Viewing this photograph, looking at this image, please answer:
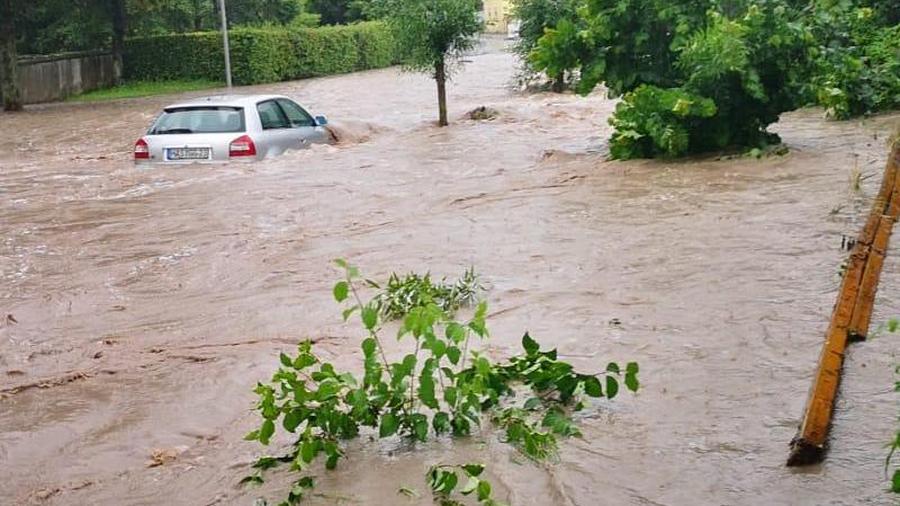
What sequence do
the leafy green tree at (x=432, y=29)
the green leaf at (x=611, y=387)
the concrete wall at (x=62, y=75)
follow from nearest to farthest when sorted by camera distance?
the green leaf at (x=611, y=387), the leafy green tree at (x=432, y=29), the concrete wall at (x=62, y=75)

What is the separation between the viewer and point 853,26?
18.0 meters

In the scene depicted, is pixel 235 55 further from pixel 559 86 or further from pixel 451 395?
pixel 451 395

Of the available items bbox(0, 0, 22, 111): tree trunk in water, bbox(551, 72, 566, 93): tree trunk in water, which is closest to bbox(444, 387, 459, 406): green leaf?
bbox(551, 72, 566, 93): tree trunk in water

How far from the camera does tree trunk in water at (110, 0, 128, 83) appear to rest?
39062 millimetres

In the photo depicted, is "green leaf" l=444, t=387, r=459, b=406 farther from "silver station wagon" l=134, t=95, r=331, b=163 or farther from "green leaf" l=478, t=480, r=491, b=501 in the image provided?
"silver station wagon" l=134, t=95, r=331, b=163

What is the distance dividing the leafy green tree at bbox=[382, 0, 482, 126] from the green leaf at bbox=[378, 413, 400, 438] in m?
16.8

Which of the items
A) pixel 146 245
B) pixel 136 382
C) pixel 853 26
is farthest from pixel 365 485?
pixel 853 26

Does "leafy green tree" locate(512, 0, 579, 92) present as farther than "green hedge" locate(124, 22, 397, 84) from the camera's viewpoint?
No

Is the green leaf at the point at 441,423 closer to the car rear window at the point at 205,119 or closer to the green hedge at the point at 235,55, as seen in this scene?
the car rear window at the point at 205,119

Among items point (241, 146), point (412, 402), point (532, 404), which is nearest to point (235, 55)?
point (241, 146)

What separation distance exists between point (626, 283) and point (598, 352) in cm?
178

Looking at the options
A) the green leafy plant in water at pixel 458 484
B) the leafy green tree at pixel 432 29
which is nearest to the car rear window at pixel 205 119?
the leafy green tree at pixel 432 29

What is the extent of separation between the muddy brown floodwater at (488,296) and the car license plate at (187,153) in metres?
0.21

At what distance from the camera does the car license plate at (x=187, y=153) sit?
1519 cm
